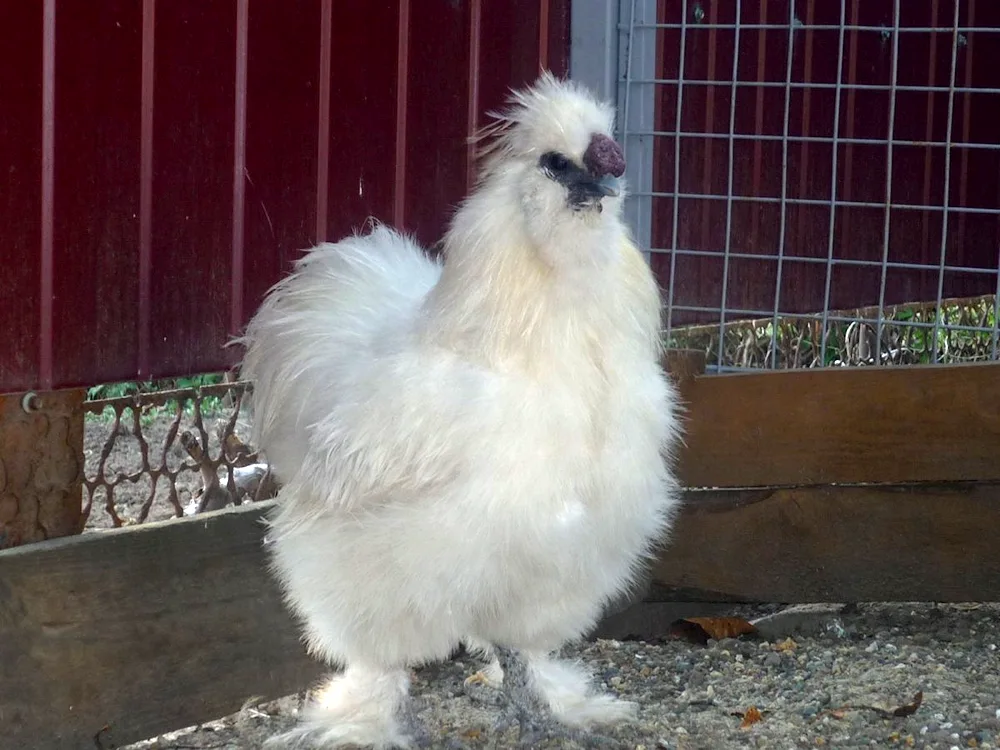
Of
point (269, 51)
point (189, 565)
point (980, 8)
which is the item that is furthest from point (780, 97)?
point (189, 565)

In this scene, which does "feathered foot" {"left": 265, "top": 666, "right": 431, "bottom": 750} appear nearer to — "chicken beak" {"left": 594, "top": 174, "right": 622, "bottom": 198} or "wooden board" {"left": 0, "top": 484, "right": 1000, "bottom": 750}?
"wooden board" {"left": 0, "top": 484, "right": 1000, "bottom": 750}

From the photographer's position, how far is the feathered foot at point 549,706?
3.42 m

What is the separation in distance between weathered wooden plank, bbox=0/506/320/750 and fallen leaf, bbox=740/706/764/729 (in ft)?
4.22

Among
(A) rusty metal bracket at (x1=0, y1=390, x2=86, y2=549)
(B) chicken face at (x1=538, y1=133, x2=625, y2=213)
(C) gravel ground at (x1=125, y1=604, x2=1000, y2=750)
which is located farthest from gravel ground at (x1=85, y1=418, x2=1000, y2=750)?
(B) chicken face at (x1=538, y1=133, x2=625, y2=213)

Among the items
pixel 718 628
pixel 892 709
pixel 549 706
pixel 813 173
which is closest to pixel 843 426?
pixel 718 628

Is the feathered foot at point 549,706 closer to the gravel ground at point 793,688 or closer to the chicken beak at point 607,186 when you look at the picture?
the gravel ground at point 793,688

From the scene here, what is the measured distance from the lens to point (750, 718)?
3486 mm

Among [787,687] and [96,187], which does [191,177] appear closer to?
[96,187]

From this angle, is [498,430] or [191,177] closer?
[498,430]

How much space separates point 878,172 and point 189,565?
4.18 metres

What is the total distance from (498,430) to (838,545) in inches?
72.1

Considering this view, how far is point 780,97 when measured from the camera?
5164mm

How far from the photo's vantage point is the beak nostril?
2758 millimetres

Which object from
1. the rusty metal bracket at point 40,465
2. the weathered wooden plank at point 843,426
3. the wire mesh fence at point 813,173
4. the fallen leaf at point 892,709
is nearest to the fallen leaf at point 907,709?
the fallen leaf at point 892,709
